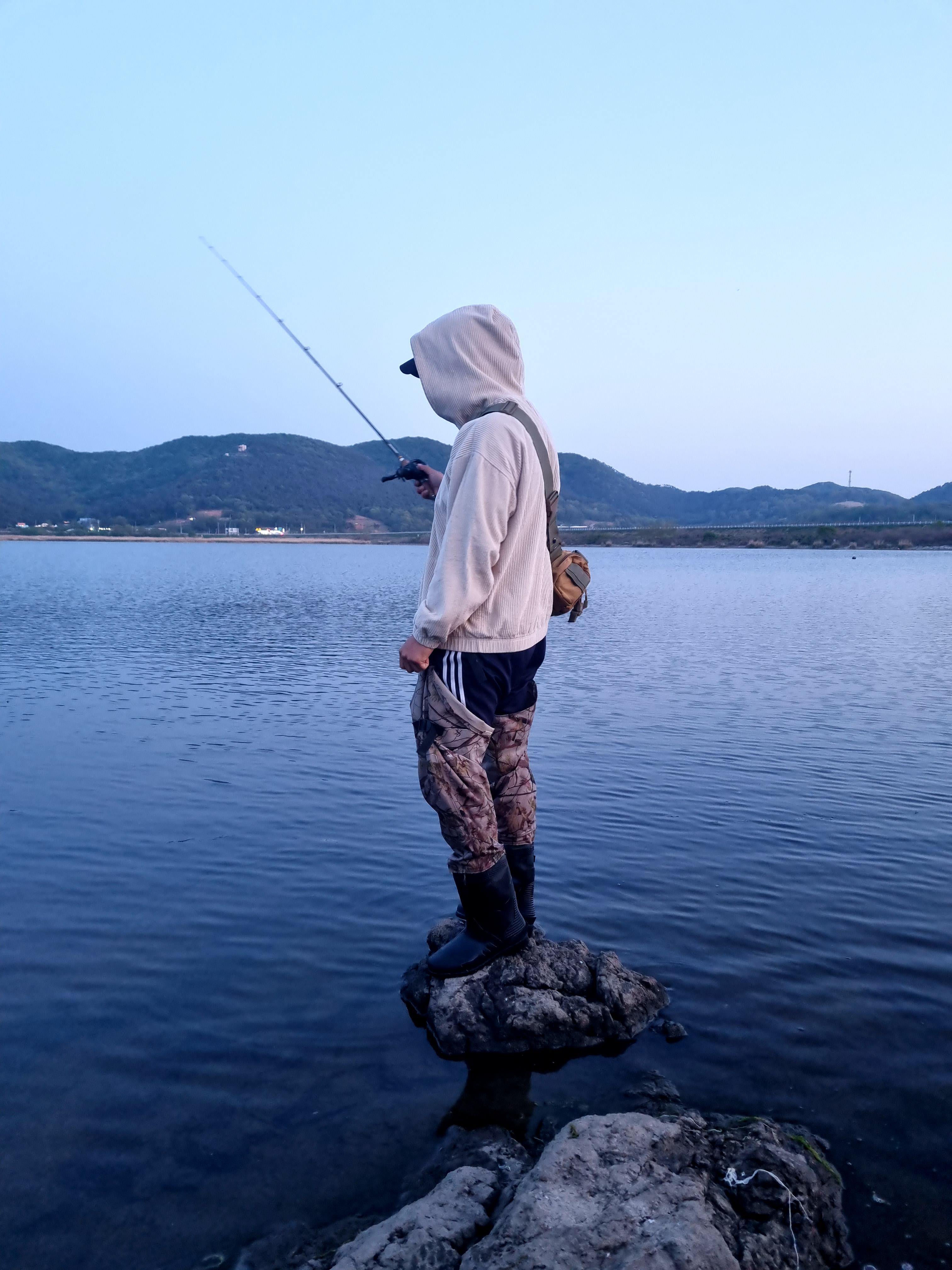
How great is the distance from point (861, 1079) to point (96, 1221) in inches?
105

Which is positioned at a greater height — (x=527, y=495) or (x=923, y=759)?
(x=527, y=495)

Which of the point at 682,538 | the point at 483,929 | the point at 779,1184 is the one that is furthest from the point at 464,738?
the point at 682,538

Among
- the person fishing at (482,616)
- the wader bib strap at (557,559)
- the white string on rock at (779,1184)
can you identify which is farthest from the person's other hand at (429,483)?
the white string on rock at (779,1184)

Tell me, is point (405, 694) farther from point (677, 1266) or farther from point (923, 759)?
point (677, 1266)

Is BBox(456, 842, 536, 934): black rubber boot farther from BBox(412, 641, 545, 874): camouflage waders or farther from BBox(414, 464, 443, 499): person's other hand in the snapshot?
BBox(414, 464, 443, 499): person's other hand

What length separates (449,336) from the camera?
382cm

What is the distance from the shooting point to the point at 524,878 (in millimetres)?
4223

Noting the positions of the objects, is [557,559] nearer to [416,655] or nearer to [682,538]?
[416,655]

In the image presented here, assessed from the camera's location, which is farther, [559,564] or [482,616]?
[559,564]

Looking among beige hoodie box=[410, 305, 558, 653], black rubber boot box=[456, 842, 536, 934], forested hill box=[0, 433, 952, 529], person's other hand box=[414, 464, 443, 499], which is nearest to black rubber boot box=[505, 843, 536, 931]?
black rubber boot box=[456, 842, 536, 934]

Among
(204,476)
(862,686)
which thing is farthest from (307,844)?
(204,476)

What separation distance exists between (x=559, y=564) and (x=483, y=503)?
27.8 inches

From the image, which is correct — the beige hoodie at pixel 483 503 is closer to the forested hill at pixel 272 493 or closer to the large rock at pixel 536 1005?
the large rock at pixel 536 1005

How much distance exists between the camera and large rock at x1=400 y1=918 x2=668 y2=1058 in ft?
12.6
